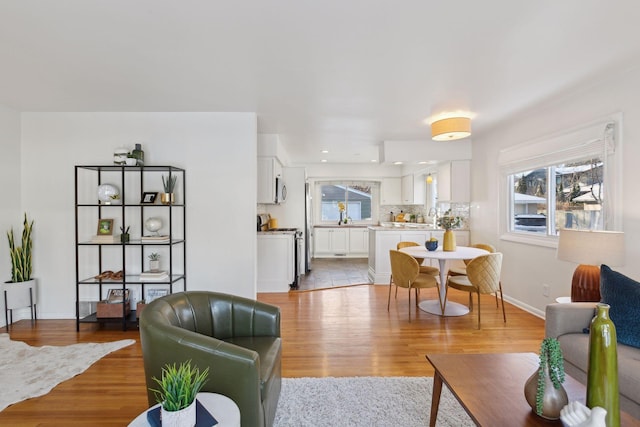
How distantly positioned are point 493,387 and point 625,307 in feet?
3.42

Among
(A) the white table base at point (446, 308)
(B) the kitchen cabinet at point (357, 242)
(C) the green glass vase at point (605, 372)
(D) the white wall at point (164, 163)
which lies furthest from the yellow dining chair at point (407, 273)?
(B) the kitchen cabinet at point (357, 242)

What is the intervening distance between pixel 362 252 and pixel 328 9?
7.11 metres

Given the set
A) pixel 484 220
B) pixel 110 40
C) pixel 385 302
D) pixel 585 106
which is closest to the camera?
pixel 110 40

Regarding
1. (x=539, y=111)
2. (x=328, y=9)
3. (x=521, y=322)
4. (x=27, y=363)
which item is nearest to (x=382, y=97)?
(x=328, y=9)

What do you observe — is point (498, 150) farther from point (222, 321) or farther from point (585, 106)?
point (222, 321)

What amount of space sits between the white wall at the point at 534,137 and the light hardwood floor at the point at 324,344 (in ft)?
1.59

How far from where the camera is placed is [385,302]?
172 inches

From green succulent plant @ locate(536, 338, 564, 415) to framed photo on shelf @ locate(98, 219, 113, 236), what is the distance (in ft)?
13.1

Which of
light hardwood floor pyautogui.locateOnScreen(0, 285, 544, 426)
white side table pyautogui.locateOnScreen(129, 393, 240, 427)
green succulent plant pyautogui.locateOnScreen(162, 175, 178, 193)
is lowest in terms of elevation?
light hardwood floor pyautogui.locateOnScreen(0, 285, 544, 426)

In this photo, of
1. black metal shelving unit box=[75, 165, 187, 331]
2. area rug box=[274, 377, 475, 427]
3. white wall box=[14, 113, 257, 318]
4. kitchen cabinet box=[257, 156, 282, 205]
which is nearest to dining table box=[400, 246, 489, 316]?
area rug box=[274, 377, 475, 427]

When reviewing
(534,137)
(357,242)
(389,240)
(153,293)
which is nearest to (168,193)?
(153,293)

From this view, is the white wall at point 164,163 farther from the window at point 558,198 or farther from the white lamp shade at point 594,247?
the window at point 558,198

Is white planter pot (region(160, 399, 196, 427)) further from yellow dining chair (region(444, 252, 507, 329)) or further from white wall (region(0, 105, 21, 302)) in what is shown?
white wall (region(0, 105, 21, 302))

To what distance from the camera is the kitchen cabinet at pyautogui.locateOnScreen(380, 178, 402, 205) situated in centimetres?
838
